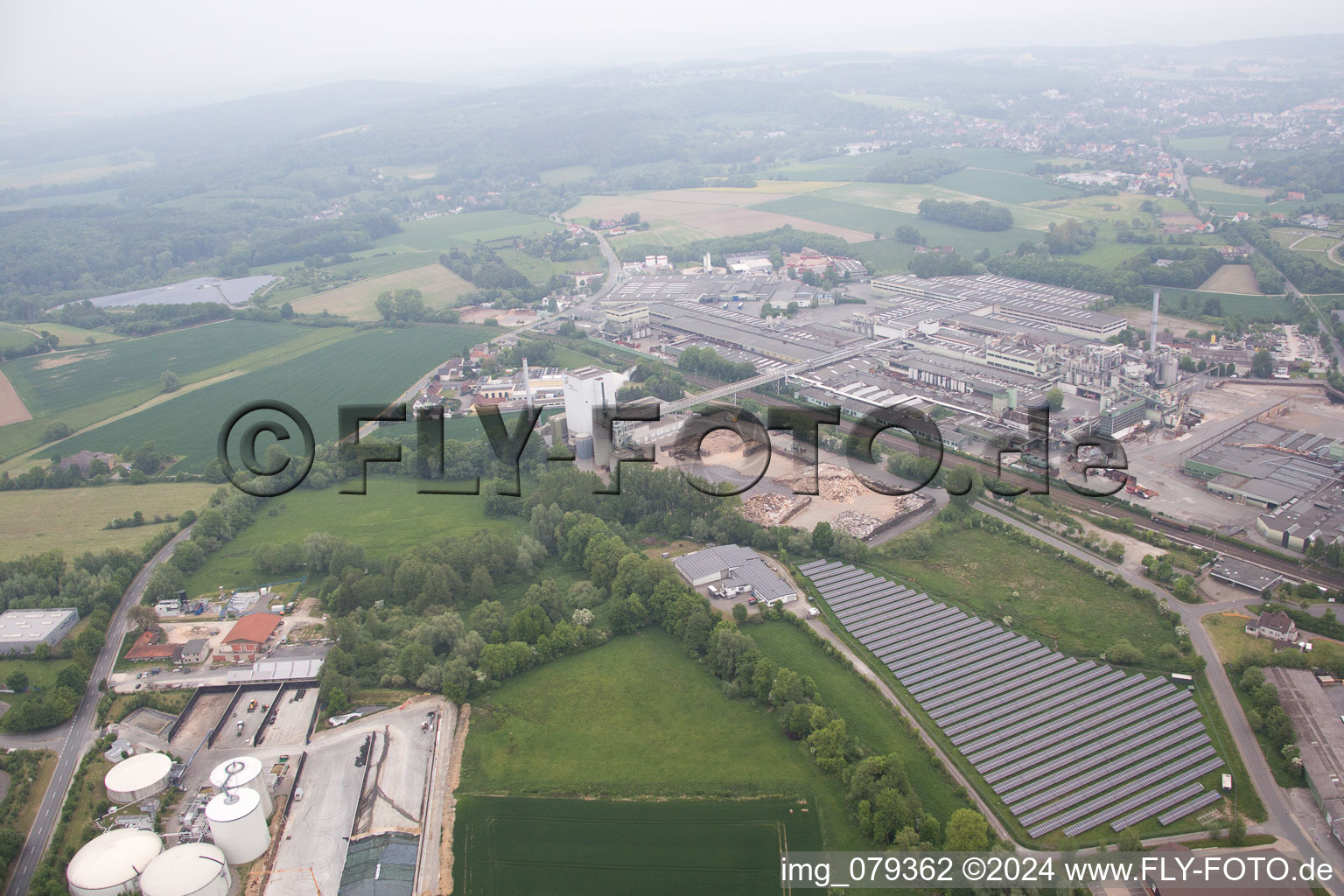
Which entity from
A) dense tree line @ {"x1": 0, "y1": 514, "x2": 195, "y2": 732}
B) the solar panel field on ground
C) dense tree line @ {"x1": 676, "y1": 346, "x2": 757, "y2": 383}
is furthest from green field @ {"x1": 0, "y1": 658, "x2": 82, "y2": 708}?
dense tree line @ {"x1": 676, "y1": 346, "x2": 757, "y2": 383}

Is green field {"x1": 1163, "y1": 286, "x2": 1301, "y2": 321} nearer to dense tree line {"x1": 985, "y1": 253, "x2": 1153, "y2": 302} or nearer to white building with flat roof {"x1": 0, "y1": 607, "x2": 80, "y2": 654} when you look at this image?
dense tree line {"x1": 985, "y1": 253, "x2": 1153, "y2": 302}

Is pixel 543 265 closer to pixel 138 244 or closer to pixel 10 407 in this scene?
pixel 138 244

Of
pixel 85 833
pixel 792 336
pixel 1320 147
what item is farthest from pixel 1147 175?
pixel 85 833

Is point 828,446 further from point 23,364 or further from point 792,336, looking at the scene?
point 23,364

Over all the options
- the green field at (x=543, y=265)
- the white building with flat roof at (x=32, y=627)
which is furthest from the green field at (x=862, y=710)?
the green field at (x=543, y=265)

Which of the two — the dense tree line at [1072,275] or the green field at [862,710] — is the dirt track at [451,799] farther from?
the dense tree line at [1072,275]

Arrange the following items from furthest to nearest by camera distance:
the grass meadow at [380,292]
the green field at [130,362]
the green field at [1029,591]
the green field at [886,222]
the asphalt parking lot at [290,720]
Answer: the green field at [886,222], the grass meadow at [380,292], the green field at [130,362], the green field at [1029,591], the asphalt parking lot at [290,720]
